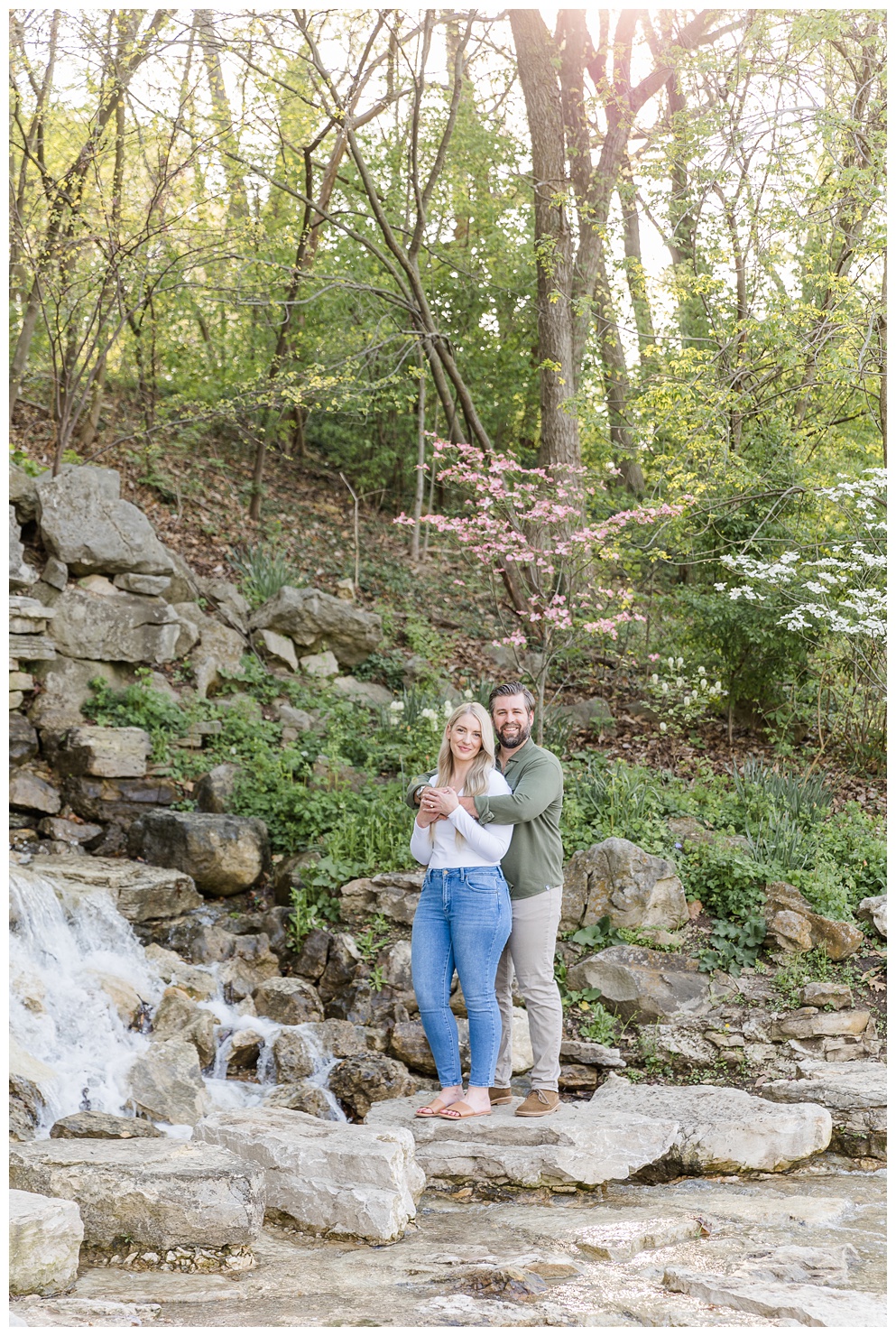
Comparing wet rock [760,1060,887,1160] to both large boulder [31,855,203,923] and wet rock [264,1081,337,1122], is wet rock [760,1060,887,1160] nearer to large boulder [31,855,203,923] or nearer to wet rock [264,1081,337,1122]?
wet rock [264,1081,337,1122]

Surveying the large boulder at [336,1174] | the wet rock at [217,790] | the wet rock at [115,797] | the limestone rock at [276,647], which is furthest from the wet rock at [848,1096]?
the limestone rock at [276,647]

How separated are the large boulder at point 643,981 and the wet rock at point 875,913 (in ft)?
3.74

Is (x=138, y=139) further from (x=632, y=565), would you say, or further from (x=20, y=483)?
(x=632, y=565)

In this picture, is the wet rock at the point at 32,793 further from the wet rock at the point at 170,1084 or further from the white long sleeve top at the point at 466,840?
the white long sleeve top at the point at 466,840

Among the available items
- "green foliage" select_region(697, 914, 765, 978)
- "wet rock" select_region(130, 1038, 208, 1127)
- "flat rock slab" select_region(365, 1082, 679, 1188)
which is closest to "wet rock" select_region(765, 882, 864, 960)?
"green foliage" select_region(697, 914, 765, 978)

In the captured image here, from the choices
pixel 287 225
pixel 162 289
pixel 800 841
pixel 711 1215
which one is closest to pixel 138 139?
pixel 162 289

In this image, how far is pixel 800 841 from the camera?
6.62 meters

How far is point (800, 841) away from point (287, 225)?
9.14 meters

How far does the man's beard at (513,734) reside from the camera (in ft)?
13.8

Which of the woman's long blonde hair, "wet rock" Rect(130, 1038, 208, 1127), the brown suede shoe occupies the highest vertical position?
the woman's long blonde hair

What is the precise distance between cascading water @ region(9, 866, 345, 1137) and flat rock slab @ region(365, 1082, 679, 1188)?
1055 mm

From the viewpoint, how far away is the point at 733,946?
19.6ft

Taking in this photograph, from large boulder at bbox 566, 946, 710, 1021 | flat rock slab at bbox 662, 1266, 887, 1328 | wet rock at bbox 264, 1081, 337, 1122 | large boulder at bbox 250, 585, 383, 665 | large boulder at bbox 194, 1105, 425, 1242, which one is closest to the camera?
flat rock slab at bbox 662, 1266, 887, 1328

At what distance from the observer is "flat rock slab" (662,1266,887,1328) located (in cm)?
259
